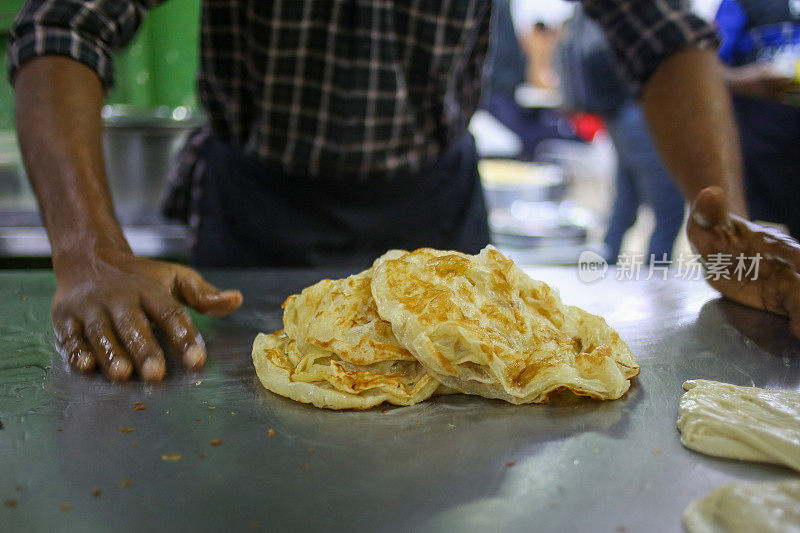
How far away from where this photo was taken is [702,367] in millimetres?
1271

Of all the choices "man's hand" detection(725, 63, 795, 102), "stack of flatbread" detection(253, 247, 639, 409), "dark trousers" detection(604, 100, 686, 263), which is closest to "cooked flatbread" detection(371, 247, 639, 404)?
"stack of flatbread" detection(253, 247, 639, 409)

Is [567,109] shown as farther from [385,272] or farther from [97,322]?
[97,322]

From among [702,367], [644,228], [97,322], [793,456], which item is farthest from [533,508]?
[644,228]

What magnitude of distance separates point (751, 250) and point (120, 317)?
1.47 metres

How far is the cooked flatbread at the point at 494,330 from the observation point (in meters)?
1.07

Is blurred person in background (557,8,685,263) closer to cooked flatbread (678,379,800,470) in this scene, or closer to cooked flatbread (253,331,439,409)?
cooked flatbread (678,379,800,470)

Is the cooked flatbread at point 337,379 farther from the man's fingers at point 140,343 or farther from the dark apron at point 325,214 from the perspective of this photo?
the dark apron at point 325,214

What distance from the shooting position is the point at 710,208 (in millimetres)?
1592

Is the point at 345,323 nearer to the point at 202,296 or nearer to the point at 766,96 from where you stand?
the point at 202,296

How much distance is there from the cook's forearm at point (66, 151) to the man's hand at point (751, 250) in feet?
4.68

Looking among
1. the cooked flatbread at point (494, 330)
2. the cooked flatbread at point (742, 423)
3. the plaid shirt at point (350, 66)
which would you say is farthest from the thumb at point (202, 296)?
the cooked flatbread at point (742, 423)

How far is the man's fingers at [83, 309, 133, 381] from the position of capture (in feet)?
3.75

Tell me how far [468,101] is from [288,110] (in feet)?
2.12

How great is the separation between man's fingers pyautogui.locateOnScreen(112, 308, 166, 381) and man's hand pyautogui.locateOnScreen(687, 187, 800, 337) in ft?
4.36
